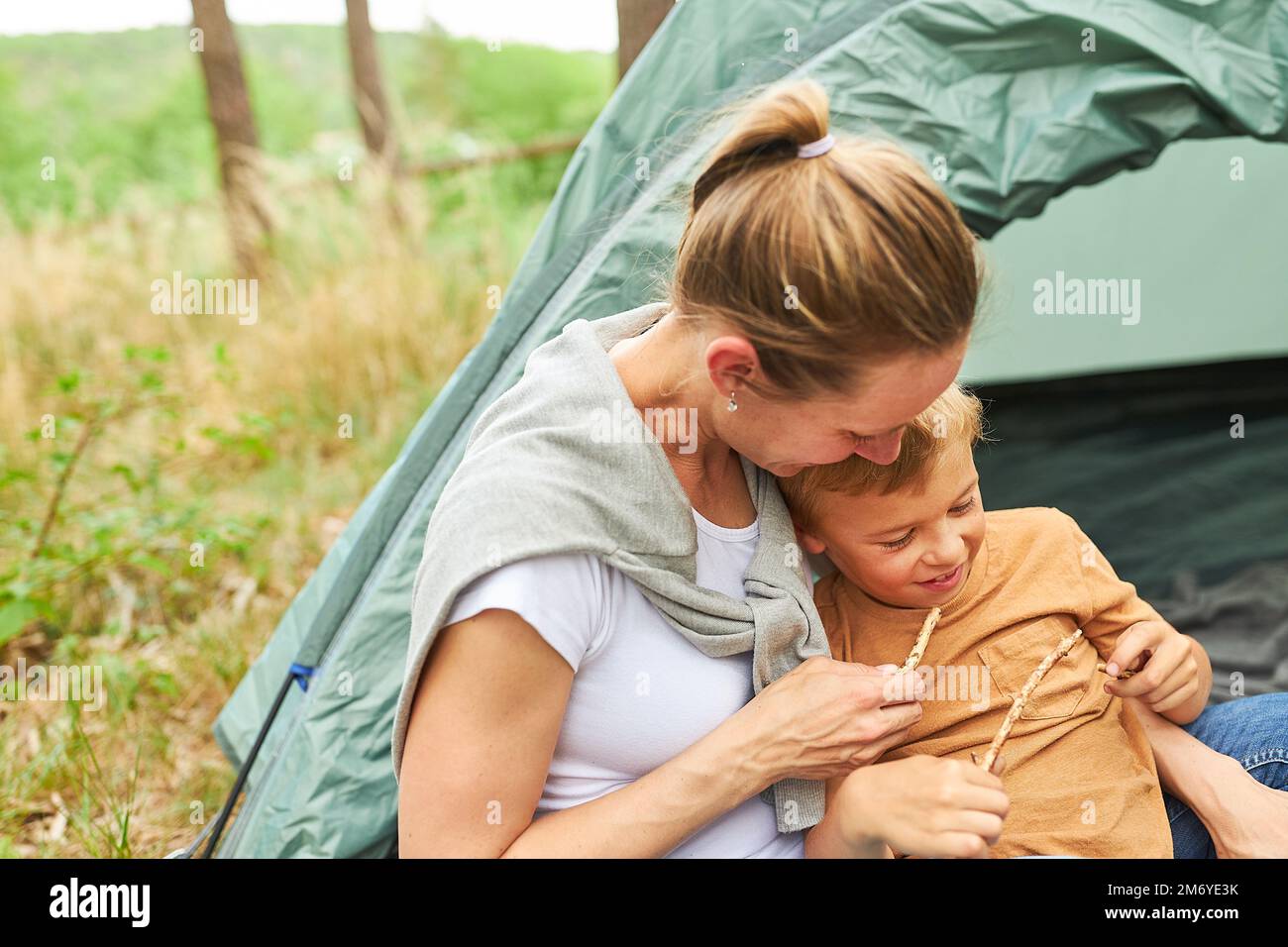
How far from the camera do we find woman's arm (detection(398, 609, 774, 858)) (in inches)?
44.7

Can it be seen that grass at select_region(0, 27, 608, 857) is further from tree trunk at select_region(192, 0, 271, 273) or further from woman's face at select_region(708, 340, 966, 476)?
woman's face at select_region(708, 340, 966, 476)

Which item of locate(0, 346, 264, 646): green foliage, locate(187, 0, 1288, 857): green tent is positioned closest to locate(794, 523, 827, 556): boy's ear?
locate(187, 0, 1288, 857): green tent

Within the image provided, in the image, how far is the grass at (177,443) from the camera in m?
2.38

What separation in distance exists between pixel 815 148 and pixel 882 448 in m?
0.33

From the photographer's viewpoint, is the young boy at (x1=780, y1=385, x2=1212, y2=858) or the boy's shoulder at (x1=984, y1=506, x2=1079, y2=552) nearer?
the young boy at (x1=780, y1=385, x2=1212, y2=858)

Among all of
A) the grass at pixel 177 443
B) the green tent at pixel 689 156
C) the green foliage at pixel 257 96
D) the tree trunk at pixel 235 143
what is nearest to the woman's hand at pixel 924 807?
the green tent at pixel 689 156

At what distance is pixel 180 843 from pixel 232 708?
0.31m

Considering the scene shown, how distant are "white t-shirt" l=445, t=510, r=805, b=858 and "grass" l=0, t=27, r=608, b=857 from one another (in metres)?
1.10

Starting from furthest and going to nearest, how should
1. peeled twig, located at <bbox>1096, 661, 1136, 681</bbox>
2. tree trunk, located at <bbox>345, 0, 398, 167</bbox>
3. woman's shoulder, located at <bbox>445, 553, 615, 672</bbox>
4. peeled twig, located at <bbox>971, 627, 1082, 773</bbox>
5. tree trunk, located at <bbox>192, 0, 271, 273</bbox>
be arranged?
tree trunk, located at <bbox>345, 0, 398, 167</bbox>, tree trunk, located at <bbox>192, 0, 271, 273</bbox>, peeled twig, located at <bbox>1096, 661, 1136, 681</bbox>, peeled twig, located at <bbox>971, 627, 1082, 773</bbox>, woman's shoulder, located at <bbox>445, 553, 615, 672</bbox>

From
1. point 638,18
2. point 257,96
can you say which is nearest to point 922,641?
point 638,18

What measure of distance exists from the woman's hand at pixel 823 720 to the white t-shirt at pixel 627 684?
55 mm

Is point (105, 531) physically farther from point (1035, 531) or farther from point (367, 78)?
point (367, 78)

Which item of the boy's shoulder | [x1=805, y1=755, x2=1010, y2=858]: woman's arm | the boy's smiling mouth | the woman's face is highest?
the woman's face

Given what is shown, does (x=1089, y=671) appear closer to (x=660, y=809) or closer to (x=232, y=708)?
(x=660, y=809)
